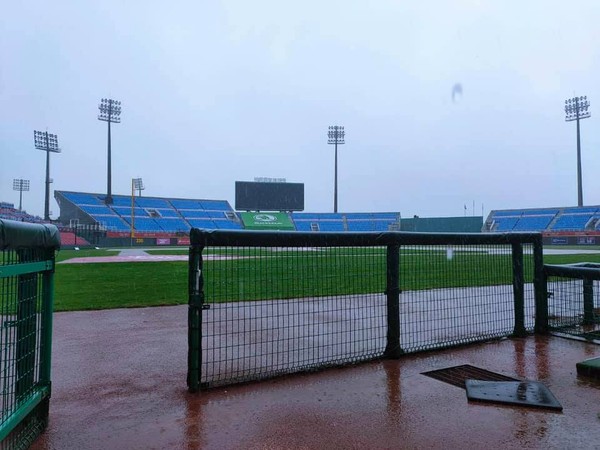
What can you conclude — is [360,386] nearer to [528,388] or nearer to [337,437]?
[337,437]

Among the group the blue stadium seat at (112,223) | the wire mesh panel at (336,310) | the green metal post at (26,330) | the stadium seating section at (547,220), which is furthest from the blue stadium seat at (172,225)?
the green metal post at (26,330)

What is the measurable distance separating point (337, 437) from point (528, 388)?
79.2 inches

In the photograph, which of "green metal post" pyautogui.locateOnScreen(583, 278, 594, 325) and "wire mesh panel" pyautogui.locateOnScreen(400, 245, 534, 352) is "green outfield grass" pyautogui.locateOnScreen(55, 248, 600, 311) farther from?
"green metal post" pyautogui.locateOnScreen(583, 278, 594, 325)

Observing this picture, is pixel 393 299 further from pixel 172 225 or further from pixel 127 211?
pixel 127 211

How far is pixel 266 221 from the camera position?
215ft

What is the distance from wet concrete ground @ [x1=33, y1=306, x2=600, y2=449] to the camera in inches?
116

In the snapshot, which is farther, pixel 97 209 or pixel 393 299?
pixel 97 209

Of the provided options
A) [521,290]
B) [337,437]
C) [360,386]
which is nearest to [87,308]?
[360,386]

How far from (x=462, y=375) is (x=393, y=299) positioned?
3.41 ft

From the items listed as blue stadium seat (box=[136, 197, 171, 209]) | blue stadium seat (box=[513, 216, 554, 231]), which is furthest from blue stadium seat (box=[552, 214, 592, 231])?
blue stadium seat (box=[136, 197, 171, 209])

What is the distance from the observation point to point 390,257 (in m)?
4.91

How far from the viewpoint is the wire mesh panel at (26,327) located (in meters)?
2.67

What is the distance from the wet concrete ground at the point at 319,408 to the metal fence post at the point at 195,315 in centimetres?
17

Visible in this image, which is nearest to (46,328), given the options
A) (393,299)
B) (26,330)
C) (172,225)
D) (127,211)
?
(26,330)
